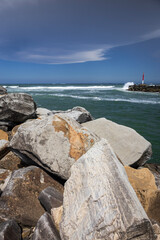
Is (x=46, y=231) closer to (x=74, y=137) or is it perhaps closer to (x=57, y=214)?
(x=57, y=214)

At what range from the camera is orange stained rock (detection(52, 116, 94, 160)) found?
3.22 meters

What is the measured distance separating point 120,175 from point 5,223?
1.59 meters

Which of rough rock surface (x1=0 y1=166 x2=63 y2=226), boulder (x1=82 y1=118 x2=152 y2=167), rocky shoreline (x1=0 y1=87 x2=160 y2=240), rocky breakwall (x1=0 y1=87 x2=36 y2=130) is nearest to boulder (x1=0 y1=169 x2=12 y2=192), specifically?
rocky shoreline (x1=0 y1=87 x2=160 y2=240)

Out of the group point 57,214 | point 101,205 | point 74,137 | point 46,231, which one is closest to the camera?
point 101,205

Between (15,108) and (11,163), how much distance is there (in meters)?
2.72

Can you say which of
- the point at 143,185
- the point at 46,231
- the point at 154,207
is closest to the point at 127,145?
the point at 143,185

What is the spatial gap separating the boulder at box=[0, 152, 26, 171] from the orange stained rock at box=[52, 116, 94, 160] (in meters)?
1.22

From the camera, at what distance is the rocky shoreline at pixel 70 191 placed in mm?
1664

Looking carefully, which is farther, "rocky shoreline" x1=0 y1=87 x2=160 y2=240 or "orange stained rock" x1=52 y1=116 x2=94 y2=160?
"orange stained rock" x1=52 y1=116 x2=94 y2=160

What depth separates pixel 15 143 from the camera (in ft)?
11.3

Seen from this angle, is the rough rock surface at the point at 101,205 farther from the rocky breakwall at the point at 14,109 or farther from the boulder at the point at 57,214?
the rocky breakwall at the point at 14,109

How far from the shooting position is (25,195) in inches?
109

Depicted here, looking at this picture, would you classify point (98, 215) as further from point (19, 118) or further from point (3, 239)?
point (19, 118)

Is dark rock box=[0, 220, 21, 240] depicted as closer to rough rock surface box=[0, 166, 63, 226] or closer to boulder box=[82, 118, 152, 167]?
rough rock surface box=[0, 166, 63, 226]
